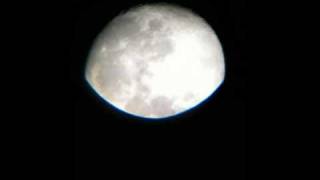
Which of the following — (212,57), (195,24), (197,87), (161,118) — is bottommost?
(161,118)

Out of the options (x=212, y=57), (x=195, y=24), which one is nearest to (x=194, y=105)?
(x=212, y=57)

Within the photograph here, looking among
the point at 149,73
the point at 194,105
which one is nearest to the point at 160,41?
the point at 149,73

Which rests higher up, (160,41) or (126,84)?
(160,41)

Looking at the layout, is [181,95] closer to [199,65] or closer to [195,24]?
[199,65]

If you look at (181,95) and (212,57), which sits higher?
(212,57)

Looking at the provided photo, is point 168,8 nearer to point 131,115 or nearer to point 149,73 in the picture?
point 149,73

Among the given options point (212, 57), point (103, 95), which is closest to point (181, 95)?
point (212, 57)
